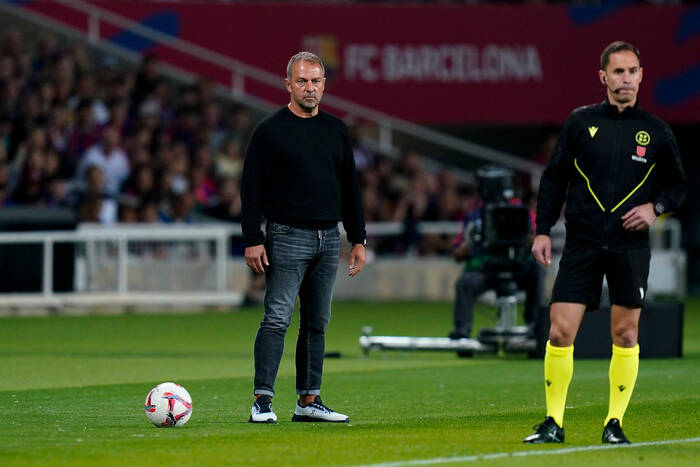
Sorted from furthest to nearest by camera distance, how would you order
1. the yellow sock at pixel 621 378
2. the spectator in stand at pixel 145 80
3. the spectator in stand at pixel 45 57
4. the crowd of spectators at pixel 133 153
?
the spectator in stand at pixel 145 80 < the spectator in stand at pixel 45 57 < the crowd of spectators at pixel 133 153 < the yellow sock at pixel 621 378

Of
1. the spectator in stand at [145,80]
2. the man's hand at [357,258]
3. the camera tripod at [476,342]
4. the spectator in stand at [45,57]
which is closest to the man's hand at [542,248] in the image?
the man's hand at [357,258]

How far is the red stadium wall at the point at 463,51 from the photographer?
2844cm

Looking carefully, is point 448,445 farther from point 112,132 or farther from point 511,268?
point 112,132

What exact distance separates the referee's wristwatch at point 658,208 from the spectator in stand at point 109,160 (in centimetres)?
1546

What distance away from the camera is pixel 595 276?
8.99 metres

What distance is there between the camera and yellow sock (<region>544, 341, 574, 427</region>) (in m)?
8.91

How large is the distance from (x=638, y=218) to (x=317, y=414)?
241cm

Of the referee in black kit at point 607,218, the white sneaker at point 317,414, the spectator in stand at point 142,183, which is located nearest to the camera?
the referee in black kit at point 607,218

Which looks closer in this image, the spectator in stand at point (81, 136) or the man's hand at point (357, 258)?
the man's hand at point (357, 258)

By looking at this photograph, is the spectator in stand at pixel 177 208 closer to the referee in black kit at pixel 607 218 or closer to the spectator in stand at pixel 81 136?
the spectator in stand at pixel 81 136

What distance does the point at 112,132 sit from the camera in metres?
23.6

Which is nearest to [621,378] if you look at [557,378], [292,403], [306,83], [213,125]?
[557,378]

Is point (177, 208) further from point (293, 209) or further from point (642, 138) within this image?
point (642, 138)

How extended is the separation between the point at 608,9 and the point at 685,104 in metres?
2.21
